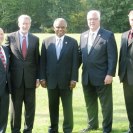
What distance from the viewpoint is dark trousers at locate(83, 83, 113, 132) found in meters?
7.67

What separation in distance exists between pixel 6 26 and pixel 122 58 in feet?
158

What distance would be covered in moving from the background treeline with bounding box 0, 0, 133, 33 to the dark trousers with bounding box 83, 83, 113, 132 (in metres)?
42.1

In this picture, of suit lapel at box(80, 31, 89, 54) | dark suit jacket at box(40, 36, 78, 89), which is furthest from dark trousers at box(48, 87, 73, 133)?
suit lapel at box(80, 31, 89, 54)

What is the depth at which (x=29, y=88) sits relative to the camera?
7262 mm

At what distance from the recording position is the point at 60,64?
7.39 meters

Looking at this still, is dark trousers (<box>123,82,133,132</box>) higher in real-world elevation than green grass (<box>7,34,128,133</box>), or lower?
higher

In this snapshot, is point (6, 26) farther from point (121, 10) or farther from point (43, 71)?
point (43, 71)

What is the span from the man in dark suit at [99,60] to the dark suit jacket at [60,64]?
34 centimetres

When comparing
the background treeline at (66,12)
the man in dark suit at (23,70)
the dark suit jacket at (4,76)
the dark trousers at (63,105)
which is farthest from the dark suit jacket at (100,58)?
the background treeline at (66,12)

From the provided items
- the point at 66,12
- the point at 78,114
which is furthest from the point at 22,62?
the point at 66,12

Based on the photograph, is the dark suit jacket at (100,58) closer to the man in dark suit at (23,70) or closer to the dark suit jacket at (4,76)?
the man in dark suit at (23,70)

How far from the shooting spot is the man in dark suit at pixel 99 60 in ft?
24.6

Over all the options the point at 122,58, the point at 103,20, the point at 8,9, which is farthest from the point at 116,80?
→ the point at 8,9

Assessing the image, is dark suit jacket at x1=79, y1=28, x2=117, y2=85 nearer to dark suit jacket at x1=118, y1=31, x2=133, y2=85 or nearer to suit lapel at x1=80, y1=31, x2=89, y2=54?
suit lapel at x1=80, y1=31, x2=89, y2=54
